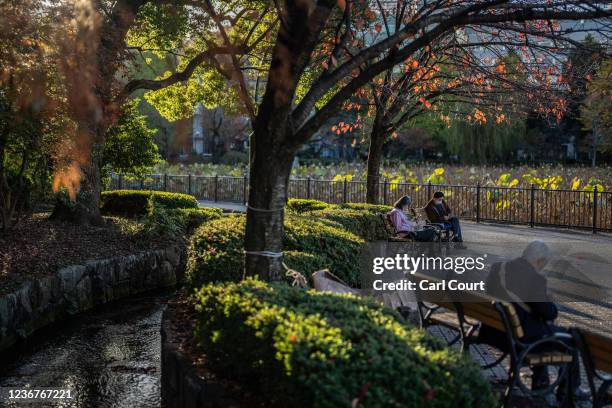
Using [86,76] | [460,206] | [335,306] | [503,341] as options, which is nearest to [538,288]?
[503,341]

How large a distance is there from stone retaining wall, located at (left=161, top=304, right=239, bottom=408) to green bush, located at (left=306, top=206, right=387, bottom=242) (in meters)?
6.34

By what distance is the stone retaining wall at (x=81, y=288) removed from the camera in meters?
8.99

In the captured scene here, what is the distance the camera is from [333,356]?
3.96 m

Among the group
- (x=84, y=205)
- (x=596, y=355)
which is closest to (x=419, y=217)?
(x=84, y=205)

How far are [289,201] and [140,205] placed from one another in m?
4.09

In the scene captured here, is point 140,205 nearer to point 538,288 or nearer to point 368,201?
point 368,201

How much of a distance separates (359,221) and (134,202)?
27.6 feet

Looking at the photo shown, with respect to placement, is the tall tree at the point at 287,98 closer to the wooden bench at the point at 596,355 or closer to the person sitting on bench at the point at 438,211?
the wooden bench at the point at 596,355

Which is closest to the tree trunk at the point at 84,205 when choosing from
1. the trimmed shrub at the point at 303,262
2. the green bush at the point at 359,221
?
the green bush at the point at 359,221

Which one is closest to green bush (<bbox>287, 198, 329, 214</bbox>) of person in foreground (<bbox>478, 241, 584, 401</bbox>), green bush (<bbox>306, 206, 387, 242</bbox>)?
green bush (<bbox>306, 206, 387, 242</bbox>)

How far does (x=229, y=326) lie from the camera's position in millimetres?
5059

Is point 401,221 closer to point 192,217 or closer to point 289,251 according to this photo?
point 289,251

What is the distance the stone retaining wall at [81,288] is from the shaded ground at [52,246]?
0.19 m

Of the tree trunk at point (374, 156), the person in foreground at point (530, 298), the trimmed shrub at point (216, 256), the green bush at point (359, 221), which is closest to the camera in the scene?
the person in foreground at point (530, 298)
